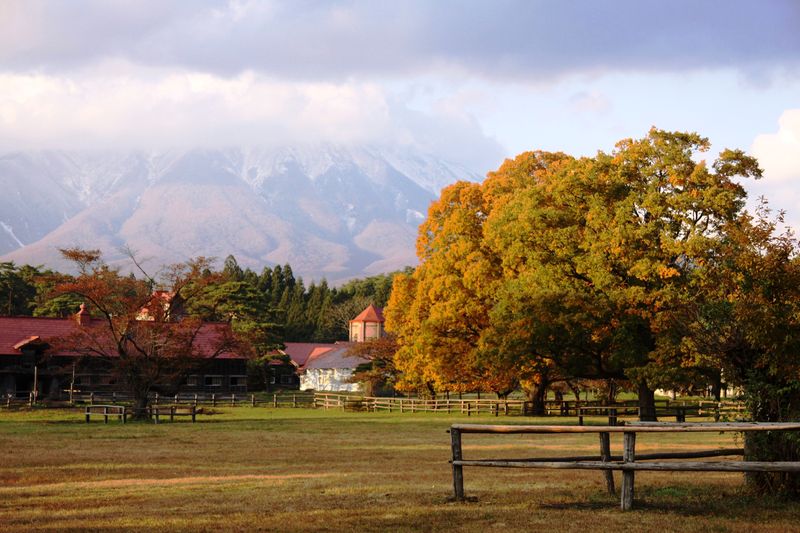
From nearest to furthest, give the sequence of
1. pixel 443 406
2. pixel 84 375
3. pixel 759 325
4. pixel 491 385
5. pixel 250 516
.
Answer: pixel 250 516 → pixel 759 325 → pixel 491 385 → pixel 443 406 → pixel 84 375

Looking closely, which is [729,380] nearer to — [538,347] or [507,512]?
[507,512]

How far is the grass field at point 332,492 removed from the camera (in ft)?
45.9

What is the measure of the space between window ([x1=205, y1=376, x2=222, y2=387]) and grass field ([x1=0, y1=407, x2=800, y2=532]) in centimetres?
5362

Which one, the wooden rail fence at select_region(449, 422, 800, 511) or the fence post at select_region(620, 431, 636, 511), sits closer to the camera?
the wooden rail fence at select_region(449, 422, 800, 511)

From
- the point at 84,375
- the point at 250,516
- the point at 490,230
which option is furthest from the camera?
the point at 84,375

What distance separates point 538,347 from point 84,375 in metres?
46.5

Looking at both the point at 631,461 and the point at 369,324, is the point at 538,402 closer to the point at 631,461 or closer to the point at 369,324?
the point at 631,461

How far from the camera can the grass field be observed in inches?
551

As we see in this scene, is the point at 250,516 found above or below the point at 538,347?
below

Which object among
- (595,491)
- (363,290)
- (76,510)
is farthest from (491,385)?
(363,290)

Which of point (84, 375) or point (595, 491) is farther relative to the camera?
point (84, 375)

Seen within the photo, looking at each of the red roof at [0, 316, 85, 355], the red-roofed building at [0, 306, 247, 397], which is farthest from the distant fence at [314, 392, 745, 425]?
the red roof at [0, 316, 85, 355]

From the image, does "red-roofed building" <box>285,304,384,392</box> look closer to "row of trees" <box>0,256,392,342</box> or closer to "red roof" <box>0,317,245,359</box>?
"row of trees" <box>0,256,392,342</box>

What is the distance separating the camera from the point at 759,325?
1638 cm
